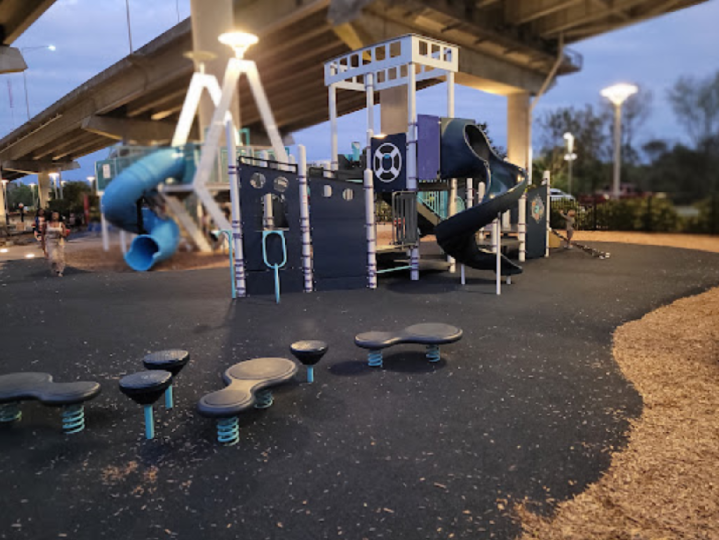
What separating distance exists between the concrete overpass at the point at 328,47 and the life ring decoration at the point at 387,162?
10.8 m

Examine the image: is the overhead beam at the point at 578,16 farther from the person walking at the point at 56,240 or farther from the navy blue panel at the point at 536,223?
the person walking at the point at 56,240

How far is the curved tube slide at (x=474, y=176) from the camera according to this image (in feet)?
30.4

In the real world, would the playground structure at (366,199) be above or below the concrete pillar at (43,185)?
below

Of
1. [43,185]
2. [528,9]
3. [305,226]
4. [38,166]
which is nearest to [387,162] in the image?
[305,226]

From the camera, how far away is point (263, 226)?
9.77m

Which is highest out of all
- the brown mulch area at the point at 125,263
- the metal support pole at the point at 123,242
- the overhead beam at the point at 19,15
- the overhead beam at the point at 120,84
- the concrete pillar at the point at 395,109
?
the overhead beam at the point at 120,84

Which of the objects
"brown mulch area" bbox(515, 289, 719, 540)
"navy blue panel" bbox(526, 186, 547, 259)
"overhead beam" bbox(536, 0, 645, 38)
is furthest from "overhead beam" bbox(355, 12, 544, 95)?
"brown mulch area" bbox(515, 289, 719, 540)

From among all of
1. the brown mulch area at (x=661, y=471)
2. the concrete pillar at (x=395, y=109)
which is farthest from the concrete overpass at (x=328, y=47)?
the brown mulch area at (x=661, y=471)

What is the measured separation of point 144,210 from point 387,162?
8963 mm

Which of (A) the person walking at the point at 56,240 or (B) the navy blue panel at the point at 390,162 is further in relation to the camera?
(A) the person walking at the point at 56,240

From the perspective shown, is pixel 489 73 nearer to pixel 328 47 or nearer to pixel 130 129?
pixel 328 47

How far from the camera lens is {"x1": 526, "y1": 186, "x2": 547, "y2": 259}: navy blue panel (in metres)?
14.4

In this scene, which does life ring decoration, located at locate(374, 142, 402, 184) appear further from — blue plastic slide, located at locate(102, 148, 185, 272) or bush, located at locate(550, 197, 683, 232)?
bush, located at locate(550, 197, 683, 232)

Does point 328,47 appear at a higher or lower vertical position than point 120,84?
higher
